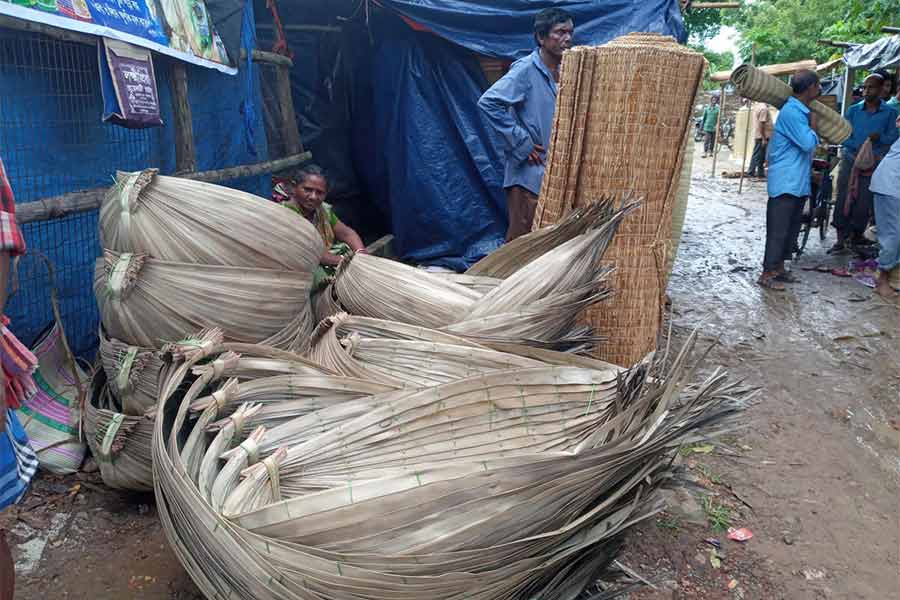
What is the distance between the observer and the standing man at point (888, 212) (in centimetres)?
556

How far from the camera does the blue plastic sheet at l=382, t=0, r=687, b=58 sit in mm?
5199

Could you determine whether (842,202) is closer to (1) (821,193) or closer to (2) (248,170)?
(1) (821,193)

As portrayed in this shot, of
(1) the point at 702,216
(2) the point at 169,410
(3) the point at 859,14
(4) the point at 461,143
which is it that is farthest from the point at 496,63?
(3) the point at 859,14

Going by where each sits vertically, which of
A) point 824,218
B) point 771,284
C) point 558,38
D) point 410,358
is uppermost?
point 558,38

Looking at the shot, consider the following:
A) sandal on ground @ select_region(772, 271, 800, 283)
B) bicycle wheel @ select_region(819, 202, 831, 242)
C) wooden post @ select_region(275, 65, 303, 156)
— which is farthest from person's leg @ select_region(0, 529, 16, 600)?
bicycle wheel @ select_region(819, 202, 831, 242)

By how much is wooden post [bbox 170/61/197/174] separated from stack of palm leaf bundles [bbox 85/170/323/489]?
1260 millimetres

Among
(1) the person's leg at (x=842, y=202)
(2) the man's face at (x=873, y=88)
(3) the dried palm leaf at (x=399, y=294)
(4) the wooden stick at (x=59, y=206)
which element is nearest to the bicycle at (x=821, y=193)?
(1) the person's leg at (x=842, y=202)

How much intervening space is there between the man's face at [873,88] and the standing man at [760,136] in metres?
7.60

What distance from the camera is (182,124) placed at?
11.5 ft

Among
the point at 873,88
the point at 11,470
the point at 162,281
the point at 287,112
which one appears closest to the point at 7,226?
the point at 11,470

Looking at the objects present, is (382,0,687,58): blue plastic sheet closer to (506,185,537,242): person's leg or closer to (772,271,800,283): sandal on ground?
(506,185,537,242): person's leg

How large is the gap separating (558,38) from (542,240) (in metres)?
1.99

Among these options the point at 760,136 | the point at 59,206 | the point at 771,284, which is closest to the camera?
the point at 59,206

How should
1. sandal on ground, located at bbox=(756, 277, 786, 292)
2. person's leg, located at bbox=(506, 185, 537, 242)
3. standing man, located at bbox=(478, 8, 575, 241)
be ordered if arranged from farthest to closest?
sandal on ground, located at bbox=(756, 277, 786, 292)
person's leg, located at bbox=(506, 185, 537, 242)
standing man, located at bbox=(478, 8, 575, 241)
